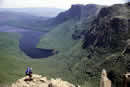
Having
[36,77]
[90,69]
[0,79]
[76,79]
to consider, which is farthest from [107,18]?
[36,77]

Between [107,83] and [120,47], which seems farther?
[120,47]

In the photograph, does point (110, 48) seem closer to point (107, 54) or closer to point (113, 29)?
point (107, 54)

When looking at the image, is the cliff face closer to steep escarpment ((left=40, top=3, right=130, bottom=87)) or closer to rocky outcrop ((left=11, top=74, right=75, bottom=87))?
steep escarpment ((left=40, top=3, right=130, bottom=87))

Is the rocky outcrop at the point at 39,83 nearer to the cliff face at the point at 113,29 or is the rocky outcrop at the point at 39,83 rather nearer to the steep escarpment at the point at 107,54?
the steep escarpment at the point at 107,54

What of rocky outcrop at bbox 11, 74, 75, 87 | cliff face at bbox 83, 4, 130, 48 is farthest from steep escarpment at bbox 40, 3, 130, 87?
rocky outcrop at bbox 11, 74, 75, 87

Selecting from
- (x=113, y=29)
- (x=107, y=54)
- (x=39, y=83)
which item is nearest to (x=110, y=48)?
(x=107, y=54)

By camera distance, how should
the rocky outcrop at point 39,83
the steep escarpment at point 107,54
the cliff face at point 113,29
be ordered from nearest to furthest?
the rocky outcrop at point 39,83 < the steep escarpment at point 107,54 < the cliff face at point 113,29

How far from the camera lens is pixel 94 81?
130 m

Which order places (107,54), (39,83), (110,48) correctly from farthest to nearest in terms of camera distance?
(110,48), (107,54), (39,83)

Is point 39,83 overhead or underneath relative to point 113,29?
underneath

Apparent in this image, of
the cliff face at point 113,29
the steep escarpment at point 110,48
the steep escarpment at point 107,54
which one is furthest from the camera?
the cliff face at point 113,29

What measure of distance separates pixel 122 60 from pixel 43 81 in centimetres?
9432

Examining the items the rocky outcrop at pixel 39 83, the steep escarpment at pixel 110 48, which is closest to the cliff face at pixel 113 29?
the steep escarpment at pixel 110 48

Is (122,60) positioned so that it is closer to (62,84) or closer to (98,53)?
(98,53)
